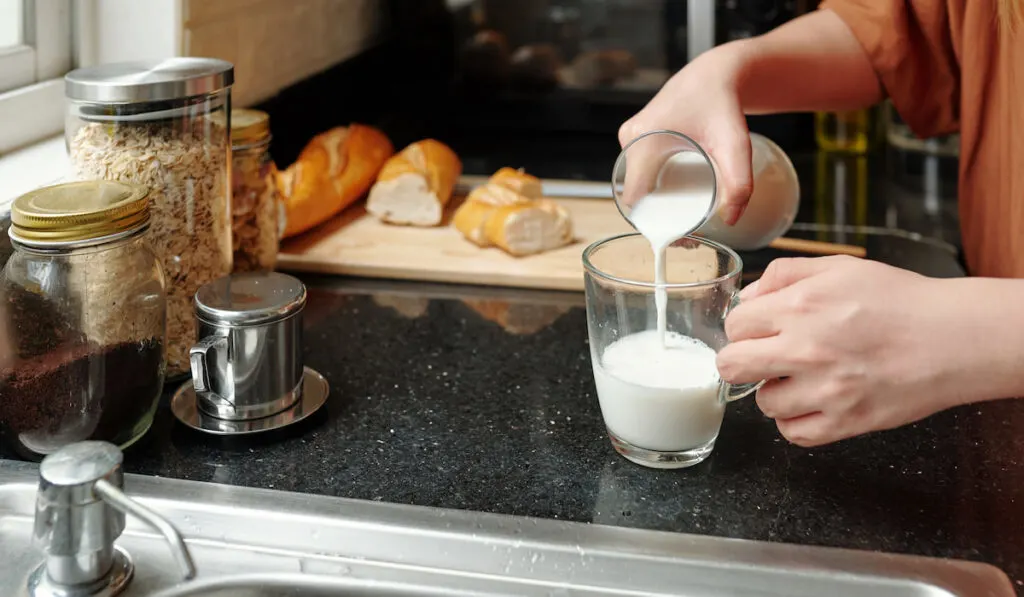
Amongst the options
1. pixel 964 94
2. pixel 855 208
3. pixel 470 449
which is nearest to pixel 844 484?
pixel 470 449

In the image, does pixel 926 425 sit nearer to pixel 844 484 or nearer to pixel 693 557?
pixel 844 484

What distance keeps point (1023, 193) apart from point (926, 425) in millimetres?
301

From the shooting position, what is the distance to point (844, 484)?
0.82 m

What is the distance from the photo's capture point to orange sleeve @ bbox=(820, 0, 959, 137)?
3.72ft

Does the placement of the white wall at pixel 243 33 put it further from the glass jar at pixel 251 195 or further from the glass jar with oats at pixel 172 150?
the glass jar with oats at pixel 172 150

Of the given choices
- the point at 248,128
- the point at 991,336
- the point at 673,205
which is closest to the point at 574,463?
the point at 673,205

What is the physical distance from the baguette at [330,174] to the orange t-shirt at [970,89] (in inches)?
26.6

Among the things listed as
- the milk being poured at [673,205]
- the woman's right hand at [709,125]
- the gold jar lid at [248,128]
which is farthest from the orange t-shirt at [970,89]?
the gold jar lid at [248,128]

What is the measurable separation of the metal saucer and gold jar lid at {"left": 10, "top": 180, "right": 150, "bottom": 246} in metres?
0.18

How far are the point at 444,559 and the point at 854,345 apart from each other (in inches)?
12.4

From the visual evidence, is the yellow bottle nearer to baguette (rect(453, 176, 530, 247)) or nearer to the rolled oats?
baguette (rect(453, 176, 530, 247))

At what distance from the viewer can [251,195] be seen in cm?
114

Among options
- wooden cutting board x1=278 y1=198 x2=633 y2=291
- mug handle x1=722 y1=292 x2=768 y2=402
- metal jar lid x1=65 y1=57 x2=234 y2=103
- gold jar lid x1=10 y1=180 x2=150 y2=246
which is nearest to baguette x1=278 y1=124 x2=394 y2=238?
wooden cutting board x1=278 y1=198 x2=633 y2=291

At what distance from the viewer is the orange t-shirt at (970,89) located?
41.8 inches
